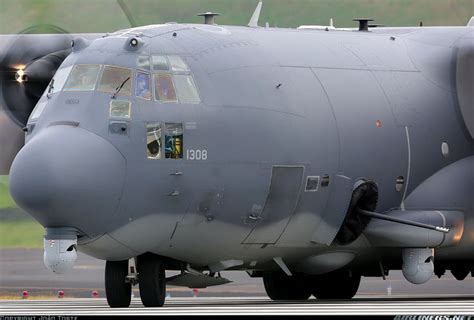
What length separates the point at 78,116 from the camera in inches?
896

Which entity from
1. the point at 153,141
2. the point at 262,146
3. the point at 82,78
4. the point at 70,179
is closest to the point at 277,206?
the point at 262,146

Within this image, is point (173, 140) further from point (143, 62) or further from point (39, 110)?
point (39, 110)

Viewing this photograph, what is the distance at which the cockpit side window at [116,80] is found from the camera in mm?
23125

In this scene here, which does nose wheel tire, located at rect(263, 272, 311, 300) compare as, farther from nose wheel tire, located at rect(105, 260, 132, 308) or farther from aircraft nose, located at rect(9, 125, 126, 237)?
aircraft nose, located at rect(9, 125, 126, 237)

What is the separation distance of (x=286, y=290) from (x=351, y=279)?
3.83 feet

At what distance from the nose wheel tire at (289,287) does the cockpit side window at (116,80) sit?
6773 mm

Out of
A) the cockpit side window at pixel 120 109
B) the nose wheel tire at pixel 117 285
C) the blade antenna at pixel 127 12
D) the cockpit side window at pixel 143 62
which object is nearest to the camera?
the cockpit side window at pixel 120 109

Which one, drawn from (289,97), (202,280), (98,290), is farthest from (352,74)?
(98,290)

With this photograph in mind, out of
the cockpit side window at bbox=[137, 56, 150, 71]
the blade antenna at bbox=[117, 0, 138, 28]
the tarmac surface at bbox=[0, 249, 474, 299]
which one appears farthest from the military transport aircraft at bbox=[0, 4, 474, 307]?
the blade antenna at bbox=[117, 0, 138, 28]

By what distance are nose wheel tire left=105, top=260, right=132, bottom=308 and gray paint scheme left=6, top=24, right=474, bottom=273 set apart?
95 centimetres

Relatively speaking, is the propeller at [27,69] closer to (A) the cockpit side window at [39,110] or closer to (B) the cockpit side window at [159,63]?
(A) the cockpit side window at [39,110]

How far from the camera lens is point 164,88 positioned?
23438 millimetres

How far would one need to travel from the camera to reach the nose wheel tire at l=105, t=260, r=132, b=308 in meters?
24.3

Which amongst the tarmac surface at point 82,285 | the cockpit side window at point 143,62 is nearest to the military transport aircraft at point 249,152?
the cockpit side window at point 143,62
